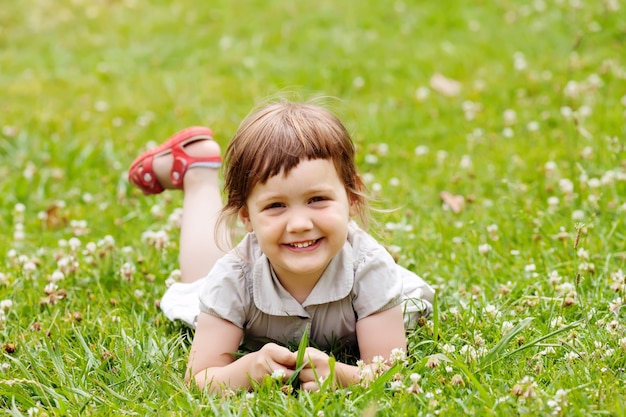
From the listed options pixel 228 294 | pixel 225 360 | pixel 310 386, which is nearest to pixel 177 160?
pixel 228 294

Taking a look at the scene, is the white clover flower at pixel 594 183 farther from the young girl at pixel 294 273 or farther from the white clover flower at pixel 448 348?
the white clover flower at pixel 448 348

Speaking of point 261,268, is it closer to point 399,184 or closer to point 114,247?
point 114,247

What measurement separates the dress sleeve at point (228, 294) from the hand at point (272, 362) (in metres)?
0.28

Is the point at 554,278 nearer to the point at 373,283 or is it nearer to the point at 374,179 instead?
the point at 373,283

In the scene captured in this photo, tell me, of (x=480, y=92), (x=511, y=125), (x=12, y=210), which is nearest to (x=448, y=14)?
(x=480, y=92)

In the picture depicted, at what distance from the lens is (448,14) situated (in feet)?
27.3

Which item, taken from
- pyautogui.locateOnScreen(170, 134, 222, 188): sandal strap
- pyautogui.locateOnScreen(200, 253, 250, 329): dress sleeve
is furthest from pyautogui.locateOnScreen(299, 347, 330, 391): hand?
pyautogui.locateOnScreen(170, 134, 222, 188): sandal strap

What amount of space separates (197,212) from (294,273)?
3.77 ft

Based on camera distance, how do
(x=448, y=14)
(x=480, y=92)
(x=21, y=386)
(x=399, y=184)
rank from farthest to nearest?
(x=448, y=14), (x=480, y=92), (x=399, y=184), (x=21, y=386)

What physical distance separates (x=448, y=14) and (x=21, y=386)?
628 cm

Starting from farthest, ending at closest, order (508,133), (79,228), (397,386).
Answer: 1. (508,133)
2. (79,228)
3. (397,386)

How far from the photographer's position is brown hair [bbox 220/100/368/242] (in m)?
3.00

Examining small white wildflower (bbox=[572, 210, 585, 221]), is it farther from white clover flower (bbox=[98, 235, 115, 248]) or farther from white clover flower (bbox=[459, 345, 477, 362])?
white clover flower (bbox=[98, 235, 115, 248])

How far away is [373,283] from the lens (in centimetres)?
322
